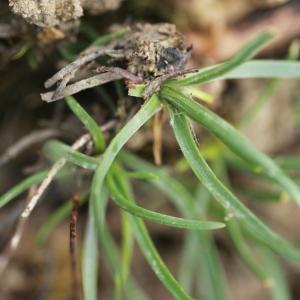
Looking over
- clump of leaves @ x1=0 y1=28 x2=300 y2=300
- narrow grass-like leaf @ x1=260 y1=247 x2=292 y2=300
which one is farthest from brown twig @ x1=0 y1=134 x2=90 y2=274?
narrow grass-like leaf @ x1=260 y1=247 x2=292 y2=300

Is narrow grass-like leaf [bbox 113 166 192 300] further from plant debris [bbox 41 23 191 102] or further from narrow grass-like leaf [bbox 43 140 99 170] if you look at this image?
plant debris [bbox 41 23 191 102]

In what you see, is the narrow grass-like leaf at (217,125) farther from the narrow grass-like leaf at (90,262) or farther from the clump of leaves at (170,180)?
the narrow grass-like leaf at (90,262)

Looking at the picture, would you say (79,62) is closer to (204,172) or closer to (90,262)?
(204,172)

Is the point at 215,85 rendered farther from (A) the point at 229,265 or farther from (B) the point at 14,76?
(A) the point at 229,265

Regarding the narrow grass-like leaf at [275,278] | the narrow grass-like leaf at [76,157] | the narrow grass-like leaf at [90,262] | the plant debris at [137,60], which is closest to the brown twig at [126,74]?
the plant debris at [137,60]

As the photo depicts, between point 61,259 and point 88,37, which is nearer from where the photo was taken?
point 88,37

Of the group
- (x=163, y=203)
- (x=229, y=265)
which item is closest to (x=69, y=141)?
(x=163, y=203)

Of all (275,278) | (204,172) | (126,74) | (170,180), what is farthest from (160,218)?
(275,278)
